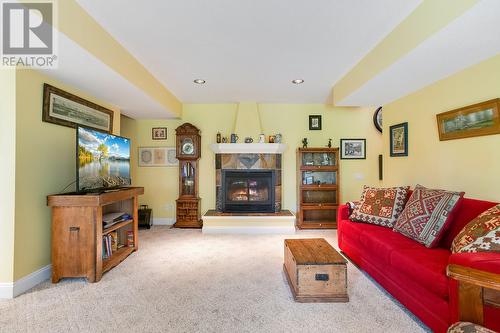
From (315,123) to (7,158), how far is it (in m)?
4.49

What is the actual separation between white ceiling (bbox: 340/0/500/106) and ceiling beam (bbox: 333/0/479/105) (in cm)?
4

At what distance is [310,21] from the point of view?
2.04 meters

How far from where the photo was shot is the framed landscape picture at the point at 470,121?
2072mm

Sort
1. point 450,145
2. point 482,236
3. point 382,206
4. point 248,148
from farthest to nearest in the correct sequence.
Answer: point 248,148 → point 382,206 → point 450,145 → point 482,236

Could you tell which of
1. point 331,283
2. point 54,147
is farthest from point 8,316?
point 331,283

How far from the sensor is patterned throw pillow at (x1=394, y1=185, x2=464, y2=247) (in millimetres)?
1979

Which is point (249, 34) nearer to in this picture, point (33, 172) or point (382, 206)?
point (382, 206)

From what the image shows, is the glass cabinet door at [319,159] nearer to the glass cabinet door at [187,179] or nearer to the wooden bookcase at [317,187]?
the wooden bookcase at [317,187]

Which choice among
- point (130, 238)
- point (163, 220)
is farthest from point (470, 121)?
point (163, 220)

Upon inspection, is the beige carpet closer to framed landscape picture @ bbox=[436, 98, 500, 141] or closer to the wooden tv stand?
the wooden tv stand

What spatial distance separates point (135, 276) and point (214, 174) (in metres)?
2.53

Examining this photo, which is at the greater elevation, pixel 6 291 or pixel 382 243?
pixel 382 243

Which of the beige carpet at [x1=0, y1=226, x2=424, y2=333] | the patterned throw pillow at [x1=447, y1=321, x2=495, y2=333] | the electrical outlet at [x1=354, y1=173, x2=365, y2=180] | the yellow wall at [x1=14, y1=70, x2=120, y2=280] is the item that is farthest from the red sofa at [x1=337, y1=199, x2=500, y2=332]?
the yellow wall at [x1=14, y1=70, x2=120, y2=280]

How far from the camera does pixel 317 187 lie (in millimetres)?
4543
